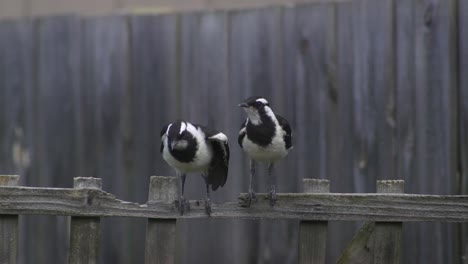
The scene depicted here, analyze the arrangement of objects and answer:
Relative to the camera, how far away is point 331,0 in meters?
6.77

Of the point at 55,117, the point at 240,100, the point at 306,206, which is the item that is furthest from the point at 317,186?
the point at 55,117

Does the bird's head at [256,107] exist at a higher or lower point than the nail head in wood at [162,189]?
higher

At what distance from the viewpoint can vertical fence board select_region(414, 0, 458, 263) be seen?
6.37 metres

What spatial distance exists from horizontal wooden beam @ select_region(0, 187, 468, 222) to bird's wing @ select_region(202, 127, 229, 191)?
2.57ft

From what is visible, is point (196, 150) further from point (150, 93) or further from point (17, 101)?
point (17, 101)

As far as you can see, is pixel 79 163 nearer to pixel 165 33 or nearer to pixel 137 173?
pixel 137 173

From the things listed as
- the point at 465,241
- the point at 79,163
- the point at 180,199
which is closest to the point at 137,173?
the point at 79,163

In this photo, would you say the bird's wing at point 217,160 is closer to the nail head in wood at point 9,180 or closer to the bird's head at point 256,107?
the bird's head at point 256,107

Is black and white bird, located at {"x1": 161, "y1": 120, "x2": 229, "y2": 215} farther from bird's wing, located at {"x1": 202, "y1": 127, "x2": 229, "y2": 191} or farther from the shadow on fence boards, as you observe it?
the shadow on fence boards

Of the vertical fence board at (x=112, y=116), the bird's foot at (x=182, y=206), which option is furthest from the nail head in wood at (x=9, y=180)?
the vertical fence board at (x=112, y=116)

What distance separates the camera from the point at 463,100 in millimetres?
6379

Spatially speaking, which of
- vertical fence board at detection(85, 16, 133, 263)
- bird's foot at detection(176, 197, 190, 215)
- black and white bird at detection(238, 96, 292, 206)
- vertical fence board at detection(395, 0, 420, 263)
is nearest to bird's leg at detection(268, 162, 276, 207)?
black and white bird at detection(238, 96, 292, 206)

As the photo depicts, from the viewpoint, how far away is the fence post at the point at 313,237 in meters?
5.38

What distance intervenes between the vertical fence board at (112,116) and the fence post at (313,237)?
76.2 inches
